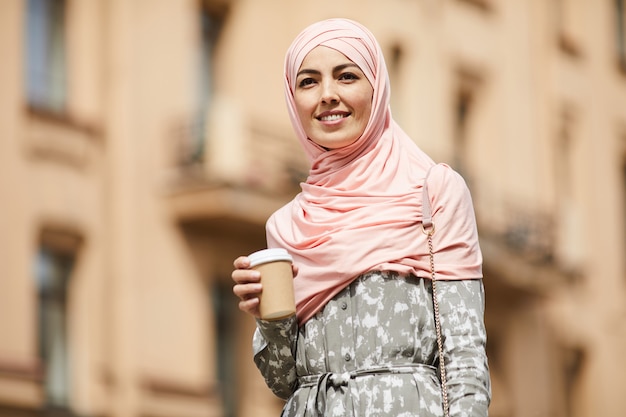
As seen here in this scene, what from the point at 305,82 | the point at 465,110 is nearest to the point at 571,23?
the point at 465,110

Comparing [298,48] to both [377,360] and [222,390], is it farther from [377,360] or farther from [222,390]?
[222,390]

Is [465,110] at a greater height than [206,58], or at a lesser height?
greater

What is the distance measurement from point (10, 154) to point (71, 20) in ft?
5.66

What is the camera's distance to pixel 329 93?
411cm

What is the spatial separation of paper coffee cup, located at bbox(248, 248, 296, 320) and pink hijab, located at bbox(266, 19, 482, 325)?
0.14 m

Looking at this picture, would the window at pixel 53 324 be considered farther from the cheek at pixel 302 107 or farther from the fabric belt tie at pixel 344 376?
the fabric belt tie at pixel 344 376

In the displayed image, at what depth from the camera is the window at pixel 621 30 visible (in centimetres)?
2756

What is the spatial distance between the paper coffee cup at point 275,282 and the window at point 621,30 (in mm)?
24190

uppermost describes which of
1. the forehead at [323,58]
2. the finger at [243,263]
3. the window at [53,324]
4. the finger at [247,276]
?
the window at [53,324]

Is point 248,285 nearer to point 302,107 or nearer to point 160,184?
point 302,107

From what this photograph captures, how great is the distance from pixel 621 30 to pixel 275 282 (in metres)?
24.8

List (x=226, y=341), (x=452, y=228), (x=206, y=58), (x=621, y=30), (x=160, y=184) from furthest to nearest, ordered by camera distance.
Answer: (x=621, y=30) < (x=206, y=58) < (x=226, y=341) < (x=160, y=184) < (x=452, y=228)

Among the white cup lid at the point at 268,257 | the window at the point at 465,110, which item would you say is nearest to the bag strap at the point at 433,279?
the white cup lid at the point at 268,257

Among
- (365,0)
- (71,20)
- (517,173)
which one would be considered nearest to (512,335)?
(517,173)
